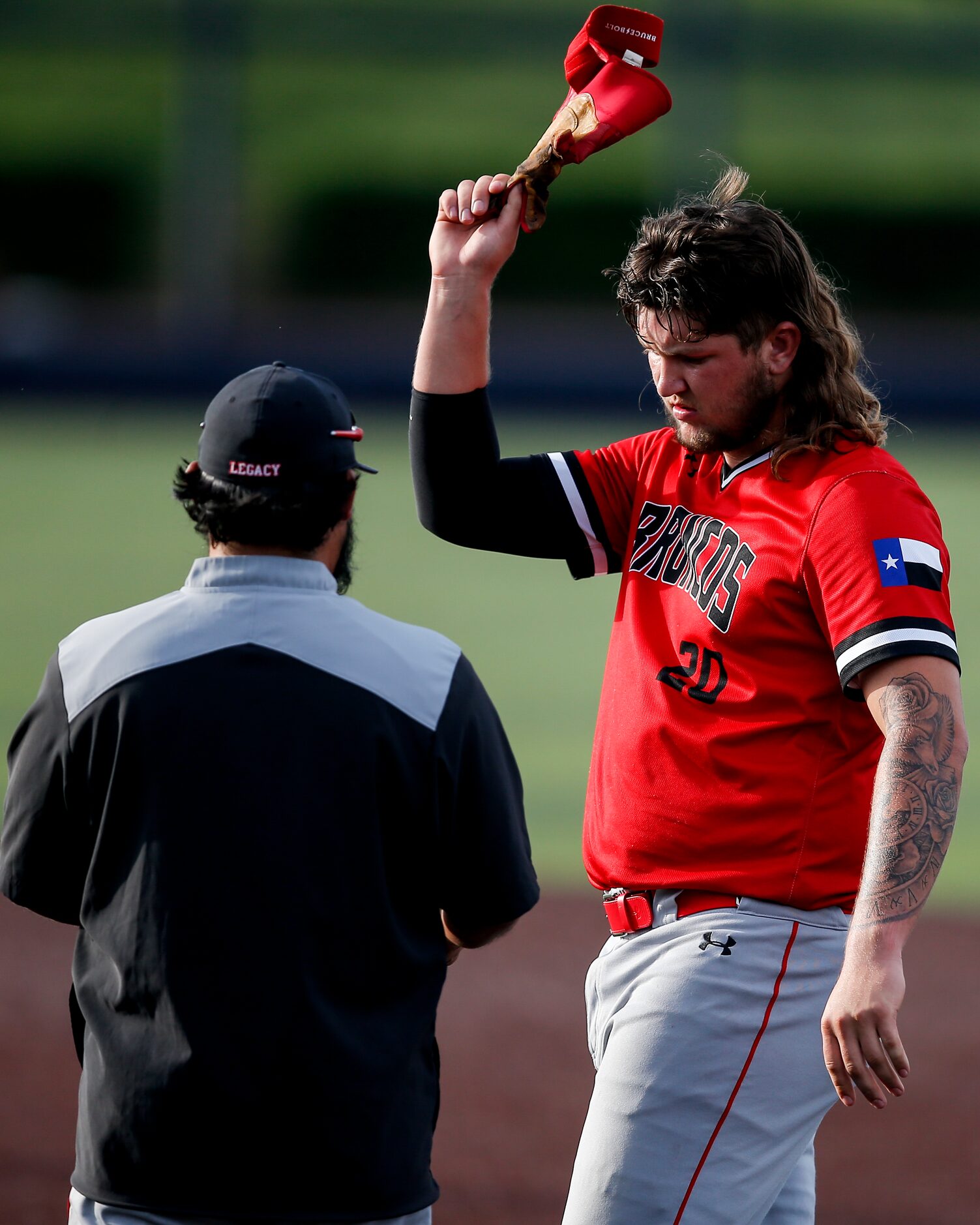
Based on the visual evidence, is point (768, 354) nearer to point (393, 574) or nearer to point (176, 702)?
point (176, 702)

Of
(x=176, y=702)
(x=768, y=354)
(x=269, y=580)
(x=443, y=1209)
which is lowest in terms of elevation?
(x=443, y=1209)

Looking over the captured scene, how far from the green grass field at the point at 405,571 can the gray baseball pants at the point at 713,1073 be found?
4483 millimetres

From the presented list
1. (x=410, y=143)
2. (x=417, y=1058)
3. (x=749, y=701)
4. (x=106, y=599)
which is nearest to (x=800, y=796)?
(x=749, y=701)

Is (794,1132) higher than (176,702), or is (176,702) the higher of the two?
(176,702)

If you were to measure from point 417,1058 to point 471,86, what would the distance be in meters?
34.0

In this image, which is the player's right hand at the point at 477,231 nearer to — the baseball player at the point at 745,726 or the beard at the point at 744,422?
the baseball player at the point at 745,726

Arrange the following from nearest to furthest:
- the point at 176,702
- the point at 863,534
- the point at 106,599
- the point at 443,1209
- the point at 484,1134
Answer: the point at 176,702, the point at 863,534, the point at 443,1209, the point at 484,1134, the point at 106,599

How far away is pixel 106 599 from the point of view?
12.9 meters

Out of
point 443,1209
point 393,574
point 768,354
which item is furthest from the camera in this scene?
point 393,574

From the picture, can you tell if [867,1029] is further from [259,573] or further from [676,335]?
[676,335]

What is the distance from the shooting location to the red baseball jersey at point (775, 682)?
2.10 metres

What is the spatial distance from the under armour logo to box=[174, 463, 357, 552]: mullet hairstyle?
0.84 meters

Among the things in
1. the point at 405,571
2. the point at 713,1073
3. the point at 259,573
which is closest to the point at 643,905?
the point at 713,1073

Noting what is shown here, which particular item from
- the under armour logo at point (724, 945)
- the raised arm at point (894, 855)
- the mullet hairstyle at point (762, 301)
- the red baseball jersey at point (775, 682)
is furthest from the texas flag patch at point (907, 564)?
the under armour logo at point (724, 945)
